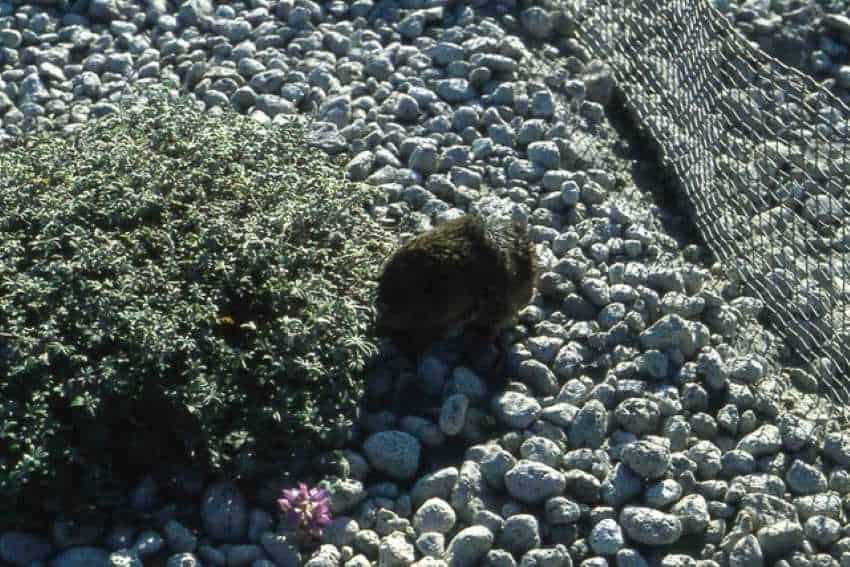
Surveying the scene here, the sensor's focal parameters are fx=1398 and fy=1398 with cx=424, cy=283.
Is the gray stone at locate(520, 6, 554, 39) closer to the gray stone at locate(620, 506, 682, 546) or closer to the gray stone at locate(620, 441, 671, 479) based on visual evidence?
the gray stone at locate(620, 441, 671, 479)

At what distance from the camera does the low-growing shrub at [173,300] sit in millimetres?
5039

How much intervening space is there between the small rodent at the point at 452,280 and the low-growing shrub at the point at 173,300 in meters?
0.15

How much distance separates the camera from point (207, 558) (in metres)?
5.00

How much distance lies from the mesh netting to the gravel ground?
16 cm

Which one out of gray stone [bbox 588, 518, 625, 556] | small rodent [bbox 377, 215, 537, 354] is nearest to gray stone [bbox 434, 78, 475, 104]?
small rodent [bbox 377, 215, 537, 354]

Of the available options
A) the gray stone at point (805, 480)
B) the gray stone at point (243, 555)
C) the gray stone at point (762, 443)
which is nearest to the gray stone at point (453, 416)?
the gray stone at point (243, 555)

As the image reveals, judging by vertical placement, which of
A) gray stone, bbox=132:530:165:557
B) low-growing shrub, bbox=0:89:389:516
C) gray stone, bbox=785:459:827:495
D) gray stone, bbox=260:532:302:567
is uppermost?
low-growing shrub, bbox=0:89:389:516

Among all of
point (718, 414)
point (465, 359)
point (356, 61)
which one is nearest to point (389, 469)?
point (465, 359)

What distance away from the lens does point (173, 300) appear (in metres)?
5.29

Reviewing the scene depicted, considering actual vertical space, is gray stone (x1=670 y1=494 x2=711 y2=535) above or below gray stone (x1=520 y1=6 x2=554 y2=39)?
below

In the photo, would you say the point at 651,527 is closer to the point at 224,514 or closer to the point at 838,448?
the point at 838,448

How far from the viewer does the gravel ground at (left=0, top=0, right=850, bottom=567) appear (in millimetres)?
5211

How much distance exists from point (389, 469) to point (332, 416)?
1.03 ft

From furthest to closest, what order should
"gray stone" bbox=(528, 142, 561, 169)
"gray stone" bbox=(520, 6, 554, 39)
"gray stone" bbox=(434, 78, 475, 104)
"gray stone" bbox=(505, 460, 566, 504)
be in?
"gray stone" bbox=(520, 6, 554, 39) < "gray stone" bbox=(434, 78, 475, 104) < "gray stone" bbox=(528, 142, 561, 169) < "gray stone" bbox=(505, 460, 566, 504)
